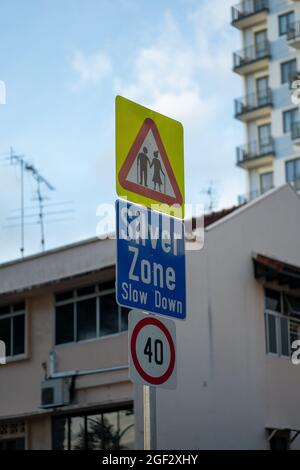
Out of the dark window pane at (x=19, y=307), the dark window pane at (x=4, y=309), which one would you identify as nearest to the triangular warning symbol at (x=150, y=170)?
the dark window pane at (x=19, y=307)

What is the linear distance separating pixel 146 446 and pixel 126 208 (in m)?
1.72

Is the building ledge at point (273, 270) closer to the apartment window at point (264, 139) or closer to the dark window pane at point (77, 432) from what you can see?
the dark window pane at point (77, 432)

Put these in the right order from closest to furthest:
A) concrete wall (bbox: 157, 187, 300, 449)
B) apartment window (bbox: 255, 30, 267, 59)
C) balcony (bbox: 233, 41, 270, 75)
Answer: concrete wall (bbox: 157, 187, 300, 449) < balcony (bbox: 233, 41, 270, 75) < apartment window (bbox: 255, 30, 267, 59)

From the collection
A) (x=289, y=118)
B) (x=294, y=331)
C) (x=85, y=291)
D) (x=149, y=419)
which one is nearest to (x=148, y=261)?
(x=149, y=419)

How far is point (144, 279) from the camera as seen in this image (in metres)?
7.76

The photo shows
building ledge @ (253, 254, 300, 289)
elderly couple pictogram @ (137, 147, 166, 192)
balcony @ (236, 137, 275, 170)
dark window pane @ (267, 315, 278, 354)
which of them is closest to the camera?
elderly couple pictogram @ (137, 147, 166, 192)

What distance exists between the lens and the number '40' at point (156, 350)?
761cm

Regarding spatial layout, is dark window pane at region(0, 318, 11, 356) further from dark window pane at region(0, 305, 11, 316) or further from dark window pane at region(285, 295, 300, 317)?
dark window pane at region(285, 295, 300, 317)

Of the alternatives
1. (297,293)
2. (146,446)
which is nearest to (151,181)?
(146,446)

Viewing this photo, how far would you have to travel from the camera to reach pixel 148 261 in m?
7.84

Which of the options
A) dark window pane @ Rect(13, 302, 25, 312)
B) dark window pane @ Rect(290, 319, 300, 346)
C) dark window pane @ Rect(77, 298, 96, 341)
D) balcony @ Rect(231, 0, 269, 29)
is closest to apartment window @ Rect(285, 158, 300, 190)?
balcony @ Rect(231, 0, 269, 29)

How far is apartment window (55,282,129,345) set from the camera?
79.9ft

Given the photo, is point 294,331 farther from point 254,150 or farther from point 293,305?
point 254,150
